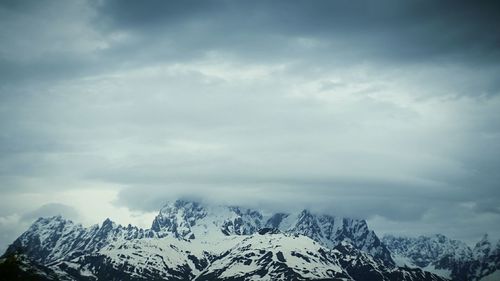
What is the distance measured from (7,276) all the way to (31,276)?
25.8 ft

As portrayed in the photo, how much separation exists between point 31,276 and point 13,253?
13.0 metres

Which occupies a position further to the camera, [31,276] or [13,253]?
[31,276]

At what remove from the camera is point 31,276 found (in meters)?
113

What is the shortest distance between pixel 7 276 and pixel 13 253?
6582mm

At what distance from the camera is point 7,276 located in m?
105

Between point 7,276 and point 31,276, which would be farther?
point 31,276

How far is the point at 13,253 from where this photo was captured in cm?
10169
